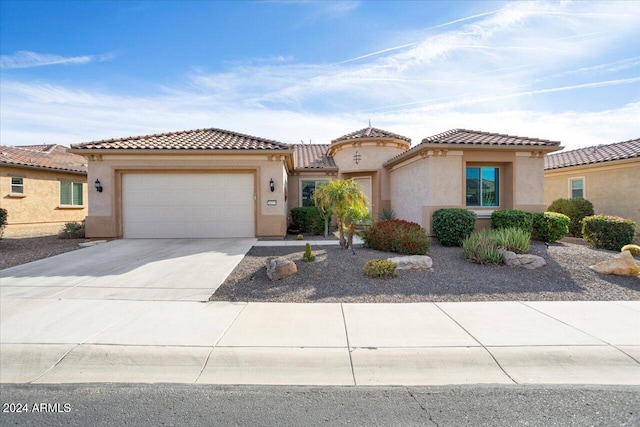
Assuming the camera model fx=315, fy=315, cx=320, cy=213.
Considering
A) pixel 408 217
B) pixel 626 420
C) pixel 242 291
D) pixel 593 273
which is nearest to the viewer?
pixel 626 420

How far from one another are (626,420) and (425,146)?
9.31 meters

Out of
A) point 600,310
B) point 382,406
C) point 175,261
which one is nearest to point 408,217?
point 600,310

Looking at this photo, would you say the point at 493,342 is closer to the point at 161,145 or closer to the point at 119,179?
the point at 161,145

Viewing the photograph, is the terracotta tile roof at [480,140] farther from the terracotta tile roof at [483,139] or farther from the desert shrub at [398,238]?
the desert shrub at [398,238]

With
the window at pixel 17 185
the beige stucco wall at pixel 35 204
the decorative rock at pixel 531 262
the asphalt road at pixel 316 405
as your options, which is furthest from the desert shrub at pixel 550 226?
the window at pixel 17 185

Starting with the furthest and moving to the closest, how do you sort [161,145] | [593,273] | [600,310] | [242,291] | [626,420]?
[161,145] < [593,273] < [242,291] < [600,310] < [626,420]

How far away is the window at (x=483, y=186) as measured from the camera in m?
12.1

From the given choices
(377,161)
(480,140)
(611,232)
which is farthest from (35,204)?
(611,232)

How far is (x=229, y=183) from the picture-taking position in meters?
12.7


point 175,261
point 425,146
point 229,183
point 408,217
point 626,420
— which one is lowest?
point 626,420

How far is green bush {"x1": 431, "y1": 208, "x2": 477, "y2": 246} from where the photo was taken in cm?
1020

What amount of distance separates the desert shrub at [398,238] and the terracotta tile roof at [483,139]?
3.66 meters

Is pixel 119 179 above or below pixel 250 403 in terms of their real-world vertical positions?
above

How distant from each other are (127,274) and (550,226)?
12.8 metres
